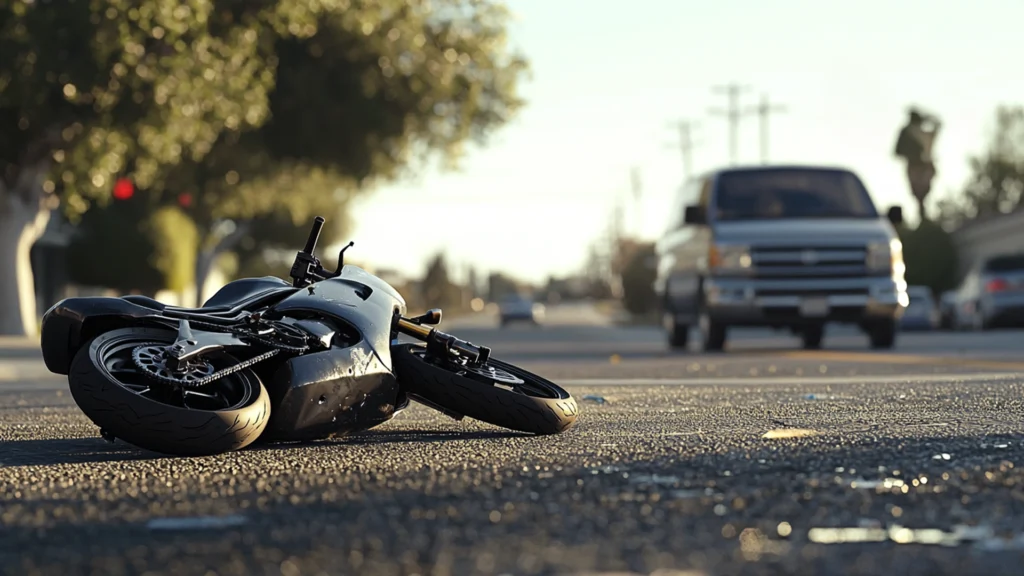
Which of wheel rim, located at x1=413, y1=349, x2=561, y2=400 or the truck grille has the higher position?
wheel rim, located at x1=413, y1=349, x2=561, y2=400

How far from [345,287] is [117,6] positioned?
16474 mm

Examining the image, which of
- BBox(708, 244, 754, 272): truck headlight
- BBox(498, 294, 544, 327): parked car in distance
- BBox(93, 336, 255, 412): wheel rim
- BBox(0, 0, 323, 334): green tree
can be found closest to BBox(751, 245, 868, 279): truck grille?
BBox(708, 244, 754, 272): truck headlight

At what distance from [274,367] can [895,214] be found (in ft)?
42.6

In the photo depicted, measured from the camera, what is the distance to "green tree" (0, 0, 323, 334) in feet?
75.5

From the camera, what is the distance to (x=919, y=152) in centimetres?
7081

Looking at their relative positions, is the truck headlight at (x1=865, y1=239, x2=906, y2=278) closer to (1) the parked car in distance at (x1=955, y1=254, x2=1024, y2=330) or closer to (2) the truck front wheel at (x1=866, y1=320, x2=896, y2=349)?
(2) the truck front wheel at (x1=866, y1=320, x2=896, y2=349)

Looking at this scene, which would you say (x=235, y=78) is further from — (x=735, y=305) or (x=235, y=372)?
(x=235, y=372)

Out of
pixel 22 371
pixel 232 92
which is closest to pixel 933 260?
pixel 232 92

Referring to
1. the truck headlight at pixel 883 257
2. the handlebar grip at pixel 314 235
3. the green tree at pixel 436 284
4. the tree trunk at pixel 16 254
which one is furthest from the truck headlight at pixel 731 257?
the green tree at pixel 436 284

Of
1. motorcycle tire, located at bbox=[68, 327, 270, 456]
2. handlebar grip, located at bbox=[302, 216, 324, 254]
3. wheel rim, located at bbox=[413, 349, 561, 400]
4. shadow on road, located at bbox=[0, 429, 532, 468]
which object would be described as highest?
handlebar grip, located at bbox=[302, 216, 324, 254]

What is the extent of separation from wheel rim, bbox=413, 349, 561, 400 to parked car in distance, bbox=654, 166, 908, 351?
403 inches

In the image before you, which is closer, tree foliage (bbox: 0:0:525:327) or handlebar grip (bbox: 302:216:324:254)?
handlebar grip (bbox: 302:216:324:254)

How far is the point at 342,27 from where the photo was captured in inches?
1171

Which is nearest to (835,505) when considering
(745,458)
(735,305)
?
(745,458)
